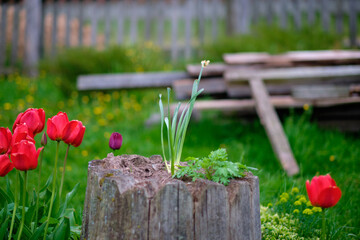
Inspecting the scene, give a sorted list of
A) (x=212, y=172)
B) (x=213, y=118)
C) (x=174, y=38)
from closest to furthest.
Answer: (x=212, y=172) < (x=213, y=118) < (x=174, y=38)

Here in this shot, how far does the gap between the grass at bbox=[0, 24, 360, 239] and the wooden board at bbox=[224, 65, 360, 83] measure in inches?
18.4

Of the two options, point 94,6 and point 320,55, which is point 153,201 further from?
point 94,6

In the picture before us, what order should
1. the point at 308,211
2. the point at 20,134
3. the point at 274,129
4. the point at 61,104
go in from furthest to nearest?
the point at 61,104 < the point at 274,129 < the point at 308,211 < the point at 20,134

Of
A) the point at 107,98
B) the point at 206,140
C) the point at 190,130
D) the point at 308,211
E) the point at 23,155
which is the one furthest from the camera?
the point at 107,98

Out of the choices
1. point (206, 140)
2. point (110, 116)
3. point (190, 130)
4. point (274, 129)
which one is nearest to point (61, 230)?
point (274, 129)

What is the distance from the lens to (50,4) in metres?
7.54

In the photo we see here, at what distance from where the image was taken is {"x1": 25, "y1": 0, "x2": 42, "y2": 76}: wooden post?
7340 millimetres

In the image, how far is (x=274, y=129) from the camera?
3.42 meters

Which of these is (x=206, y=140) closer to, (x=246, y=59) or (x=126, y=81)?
→ (x=246, y=59)

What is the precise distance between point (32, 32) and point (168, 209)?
7.09 m

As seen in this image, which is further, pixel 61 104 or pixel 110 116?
pixel 61 104

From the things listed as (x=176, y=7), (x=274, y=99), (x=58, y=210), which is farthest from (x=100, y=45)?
(x=58, y=210)

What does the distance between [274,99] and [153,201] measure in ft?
10.1

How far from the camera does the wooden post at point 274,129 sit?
9.95ft
